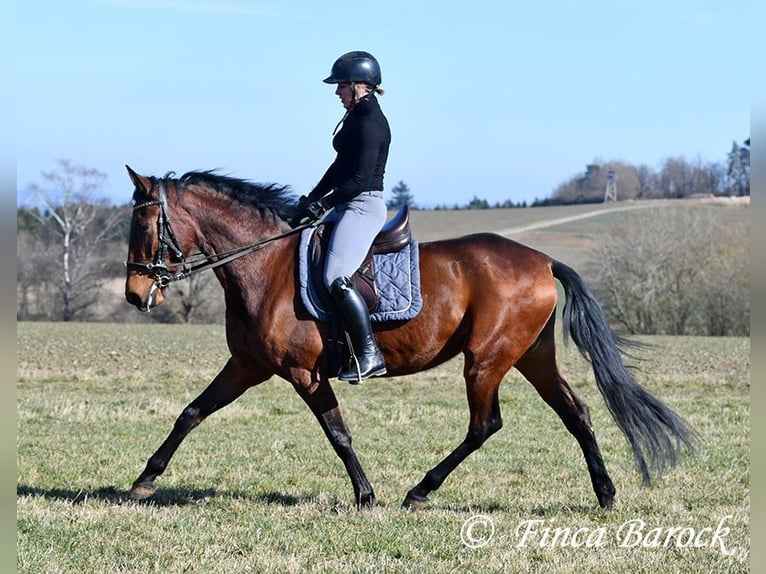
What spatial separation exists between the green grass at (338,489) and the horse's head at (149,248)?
162 cm

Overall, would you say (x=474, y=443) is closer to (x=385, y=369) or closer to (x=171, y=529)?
(x=385, y=369)

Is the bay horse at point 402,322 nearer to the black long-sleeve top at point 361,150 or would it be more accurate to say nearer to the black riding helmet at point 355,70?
the black long-sleeve top at point 361,150

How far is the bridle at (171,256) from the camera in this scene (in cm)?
712

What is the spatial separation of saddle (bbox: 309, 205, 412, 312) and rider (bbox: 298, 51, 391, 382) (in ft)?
0.44

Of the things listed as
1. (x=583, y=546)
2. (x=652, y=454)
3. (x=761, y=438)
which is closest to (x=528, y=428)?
(x=652, y=454)

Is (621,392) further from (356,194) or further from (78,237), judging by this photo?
(78,237)

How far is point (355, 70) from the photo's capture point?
22.8 ft

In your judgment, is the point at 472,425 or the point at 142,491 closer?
the point at 472,425

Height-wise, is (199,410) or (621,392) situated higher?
(621,392)

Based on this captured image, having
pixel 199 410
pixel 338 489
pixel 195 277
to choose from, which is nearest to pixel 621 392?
pixel 338 489

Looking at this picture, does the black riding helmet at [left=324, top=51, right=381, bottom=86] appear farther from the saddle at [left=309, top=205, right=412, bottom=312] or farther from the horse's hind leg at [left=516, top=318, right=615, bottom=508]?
the horse's hind leg at [left=516, top=318, right=615, bottom=508]

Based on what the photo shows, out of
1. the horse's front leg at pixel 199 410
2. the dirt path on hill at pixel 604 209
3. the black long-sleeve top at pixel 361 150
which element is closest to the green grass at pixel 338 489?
the horse's front leg at pixel 199 410

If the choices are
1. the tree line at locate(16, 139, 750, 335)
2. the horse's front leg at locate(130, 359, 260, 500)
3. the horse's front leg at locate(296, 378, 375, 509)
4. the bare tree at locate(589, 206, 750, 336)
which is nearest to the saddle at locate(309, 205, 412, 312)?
the horse's front leg at locate(296, 378, 375, 509)

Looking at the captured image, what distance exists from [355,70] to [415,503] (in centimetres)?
333
